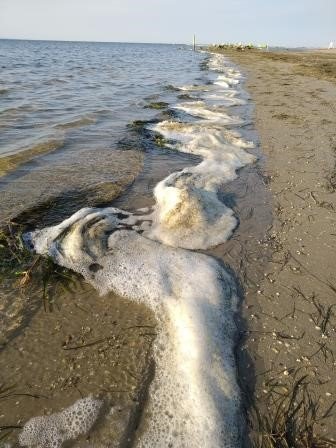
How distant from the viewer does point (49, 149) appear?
6758mm

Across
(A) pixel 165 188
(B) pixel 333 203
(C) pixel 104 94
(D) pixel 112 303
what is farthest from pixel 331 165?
(C) pixel 104 94

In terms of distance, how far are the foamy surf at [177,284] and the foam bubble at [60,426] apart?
35 cm

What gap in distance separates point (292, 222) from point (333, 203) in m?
0.91

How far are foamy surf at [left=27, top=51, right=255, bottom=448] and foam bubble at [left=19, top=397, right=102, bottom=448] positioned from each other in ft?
1.15

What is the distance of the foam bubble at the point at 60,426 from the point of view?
201cm

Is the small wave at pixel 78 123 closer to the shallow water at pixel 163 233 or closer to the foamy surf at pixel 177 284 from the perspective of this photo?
the shallow water at pixel 163 233

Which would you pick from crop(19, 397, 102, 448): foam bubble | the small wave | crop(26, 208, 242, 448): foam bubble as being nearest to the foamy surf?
crop(26, 208, 242, 448): foam bubble

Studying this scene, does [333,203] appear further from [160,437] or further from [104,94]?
[104,94]

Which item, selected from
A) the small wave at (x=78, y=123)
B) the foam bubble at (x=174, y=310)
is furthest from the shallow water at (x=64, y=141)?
the foam bubble at (x=174, y=310)

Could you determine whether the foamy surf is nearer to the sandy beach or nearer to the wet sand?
the sandy beach

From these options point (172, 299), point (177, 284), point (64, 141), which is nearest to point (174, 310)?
point (172, 299)

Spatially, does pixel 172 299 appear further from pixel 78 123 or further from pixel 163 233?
pixel 78 123

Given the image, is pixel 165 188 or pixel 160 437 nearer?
pixel 160 437

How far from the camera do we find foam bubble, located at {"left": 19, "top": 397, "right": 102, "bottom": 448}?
2.01 m
